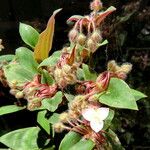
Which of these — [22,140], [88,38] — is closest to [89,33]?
[88,38]

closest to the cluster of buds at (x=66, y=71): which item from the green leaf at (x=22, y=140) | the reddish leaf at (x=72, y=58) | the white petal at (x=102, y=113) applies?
the reddish leaf at (x=72, y=58)

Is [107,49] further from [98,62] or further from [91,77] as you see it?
[91,77]

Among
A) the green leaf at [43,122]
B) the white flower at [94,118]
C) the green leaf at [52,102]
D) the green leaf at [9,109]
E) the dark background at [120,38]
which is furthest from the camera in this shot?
the dark background at [120,38]

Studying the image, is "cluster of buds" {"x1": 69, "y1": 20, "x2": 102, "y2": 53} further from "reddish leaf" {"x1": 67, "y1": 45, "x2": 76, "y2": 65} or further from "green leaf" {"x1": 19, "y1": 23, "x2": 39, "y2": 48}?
"green leaf" {"x1": 19, "y1": 23, "x2": 39, "y2": 48}

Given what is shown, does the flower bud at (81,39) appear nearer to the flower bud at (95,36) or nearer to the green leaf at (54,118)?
the flower bud at (95,36)

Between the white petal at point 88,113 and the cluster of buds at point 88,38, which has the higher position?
the cluster of buds at point 88,38

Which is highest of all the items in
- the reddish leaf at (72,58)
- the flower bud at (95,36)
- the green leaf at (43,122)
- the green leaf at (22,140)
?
the flower bud at (95,36)

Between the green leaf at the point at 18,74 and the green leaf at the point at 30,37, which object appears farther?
the green leaf at the point at 30,37

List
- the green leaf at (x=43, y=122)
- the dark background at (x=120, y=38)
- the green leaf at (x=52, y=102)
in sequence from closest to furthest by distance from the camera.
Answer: the green leaf at (x=52, y=102), the green leaf at (x=43, y=122), the dark background at (x=120, y=38)
